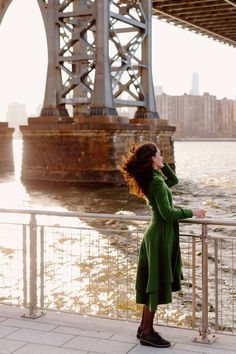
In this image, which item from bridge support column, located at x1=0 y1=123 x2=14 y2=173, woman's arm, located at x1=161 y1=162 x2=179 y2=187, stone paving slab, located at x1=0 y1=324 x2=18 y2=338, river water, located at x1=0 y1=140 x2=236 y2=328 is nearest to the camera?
stone paving slab, located at x1=0 y1=324 x2=18 y2=338

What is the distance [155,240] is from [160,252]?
10cm

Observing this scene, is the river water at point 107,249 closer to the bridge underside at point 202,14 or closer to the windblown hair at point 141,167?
the windblown hair at point 141,167

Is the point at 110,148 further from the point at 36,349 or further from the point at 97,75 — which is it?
the point at 36,349

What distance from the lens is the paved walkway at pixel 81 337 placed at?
496cm

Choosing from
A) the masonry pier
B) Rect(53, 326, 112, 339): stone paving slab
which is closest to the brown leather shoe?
Rect(53, 326, 112, 339): stone paving slab

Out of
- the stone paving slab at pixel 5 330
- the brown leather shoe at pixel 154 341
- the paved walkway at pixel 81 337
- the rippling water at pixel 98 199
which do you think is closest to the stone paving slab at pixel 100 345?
the paved walkway at pixel 81 337

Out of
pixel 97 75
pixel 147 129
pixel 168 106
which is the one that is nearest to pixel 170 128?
pixel 147 129

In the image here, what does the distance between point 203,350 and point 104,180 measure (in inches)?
801

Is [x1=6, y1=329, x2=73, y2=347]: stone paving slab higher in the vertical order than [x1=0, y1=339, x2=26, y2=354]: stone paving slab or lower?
lower

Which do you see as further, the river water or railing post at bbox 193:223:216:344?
the river water

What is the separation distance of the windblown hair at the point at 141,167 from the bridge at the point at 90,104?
19678mm

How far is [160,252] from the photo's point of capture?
5.03 metres

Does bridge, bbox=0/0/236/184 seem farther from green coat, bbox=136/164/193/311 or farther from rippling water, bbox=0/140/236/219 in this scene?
green coat, bbox=136/164/193/311

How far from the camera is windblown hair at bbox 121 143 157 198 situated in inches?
200
